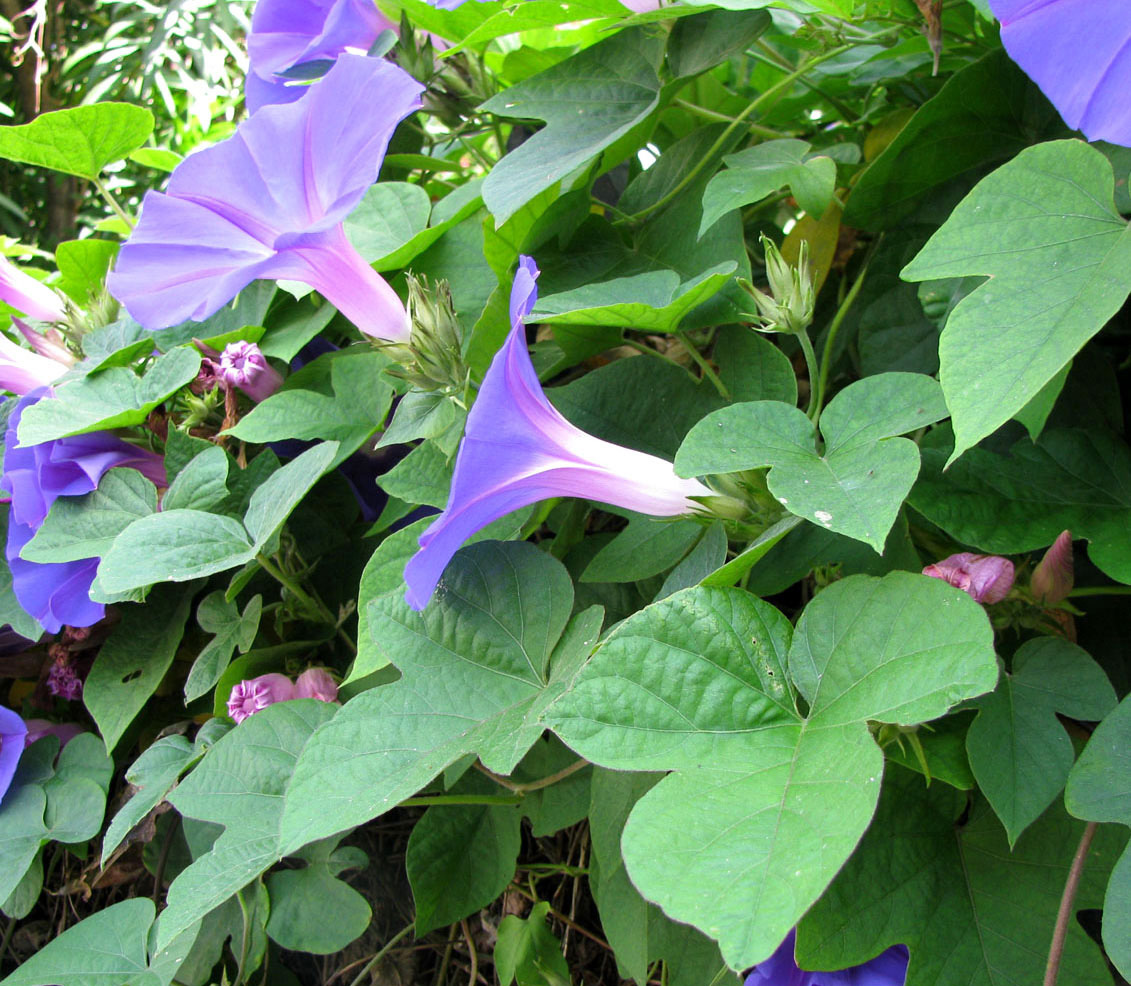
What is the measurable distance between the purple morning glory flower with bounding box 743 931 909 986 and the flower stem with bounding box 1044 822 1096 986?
0.08m

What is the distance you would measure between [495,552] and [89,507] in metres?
0.44

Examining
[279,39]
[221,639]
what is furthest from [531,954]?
[279,39]

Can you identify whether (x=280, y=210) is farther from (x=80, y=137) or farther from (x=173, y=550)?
(x=80, y=137)

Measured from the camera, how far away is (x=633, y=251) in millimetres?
824

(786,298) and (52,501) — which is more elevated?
(786,298)

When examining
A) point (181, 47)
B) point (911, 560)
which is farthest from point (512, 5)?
point (181, 47)

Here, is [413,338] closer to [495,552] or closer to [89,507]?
[495,552]

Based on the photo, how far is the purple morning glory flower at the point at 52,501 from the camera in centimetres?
84

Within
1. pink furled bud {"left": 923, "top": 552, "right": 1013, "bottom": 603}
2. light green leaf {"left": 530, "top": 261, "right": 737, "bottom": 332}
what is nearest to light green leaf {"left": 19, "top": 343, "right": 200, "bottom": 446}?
light green leaf {"left": 530, "top": 261, "right": 737, "bottom": 332}

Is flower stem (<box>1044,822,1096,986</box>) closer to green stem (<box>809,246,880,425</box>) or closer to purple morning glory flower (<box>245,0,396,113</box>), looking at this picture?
green stem (<box>809,246,880,425</box>)

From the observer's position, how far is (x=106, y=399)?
880mm

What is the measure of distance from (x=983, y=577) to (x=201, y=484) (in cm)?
62

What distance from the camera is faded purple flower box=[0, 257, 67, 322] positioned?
104 cm

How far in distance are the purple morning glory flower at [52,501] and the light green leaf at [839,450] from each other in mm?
587
